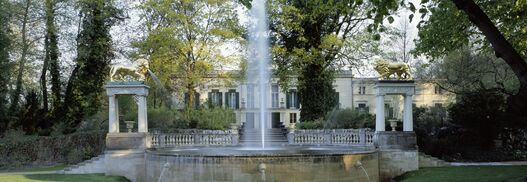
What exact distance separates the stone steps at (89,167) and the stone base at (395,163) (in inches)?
448

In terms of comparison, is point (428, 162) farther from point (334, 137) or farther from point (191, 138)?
point (191, 138)

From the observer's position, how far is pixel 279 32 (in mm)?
35312

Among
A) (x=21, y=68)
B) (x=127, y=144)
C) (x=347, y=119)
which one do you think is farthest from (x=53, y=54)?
(x=347, y=119)

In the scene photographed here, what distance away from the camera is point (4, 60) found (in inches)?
1136

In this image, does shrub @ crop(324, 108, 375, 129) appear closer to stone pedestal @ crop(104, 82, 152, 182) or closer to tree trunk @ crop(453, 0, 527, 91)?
stone pedestal @ crop(104, 82, 152, 182)

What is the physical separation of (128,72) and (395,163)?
11.7m

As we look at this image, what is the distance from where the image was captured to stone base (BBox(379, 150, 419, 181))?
816 inches

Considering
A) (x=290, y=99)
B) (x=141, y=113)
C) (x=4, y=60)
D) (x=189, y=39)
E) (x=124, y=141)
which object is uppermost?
(x=189, y=39)

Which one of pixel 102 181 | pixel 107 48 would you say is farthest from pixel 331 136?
pixel 107 48

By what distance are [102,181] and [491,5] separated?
1532 cm

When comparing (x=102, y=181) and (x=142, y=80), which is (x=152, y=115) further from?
(x=102, y=181)

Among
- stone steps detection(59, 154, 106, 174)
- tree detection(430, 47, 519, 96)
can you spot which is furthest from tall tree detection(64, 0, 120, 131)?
tree detection(430, 47, 519, 96)

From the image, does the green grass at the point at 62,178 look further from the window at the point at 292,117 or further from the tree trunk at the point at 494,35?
the window at the point at 292,117

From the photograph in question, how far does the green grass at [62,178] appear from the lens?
18.8 metres
